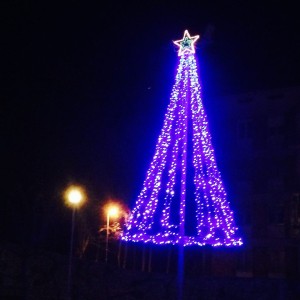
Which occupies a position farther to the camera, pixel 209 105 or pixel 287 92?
pixel 209 105

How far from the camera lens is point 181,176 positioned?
28859 millimetres

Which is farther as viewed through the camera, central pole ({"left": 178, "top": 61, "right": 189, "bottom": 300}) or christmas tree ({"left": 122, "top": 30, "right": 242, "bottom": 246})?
christmas tree ({"left": 122, "top": 30, "right": 242, "bottom": 246})

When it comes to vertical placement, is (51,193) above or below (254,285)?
above

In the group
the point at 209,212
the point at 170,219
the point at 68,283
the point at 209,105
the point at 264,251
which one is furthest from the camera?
the point at 209,105

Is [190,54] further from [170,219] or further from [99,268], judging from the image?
[99,268]

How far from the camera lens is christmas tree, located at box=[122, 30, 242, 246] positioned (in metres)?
27.5

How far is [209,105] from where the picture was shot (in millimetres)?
41188

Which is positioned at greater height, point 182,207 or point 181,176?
point 181,176

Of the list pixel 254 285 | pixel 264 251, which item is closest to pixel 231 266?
pixel 264 251

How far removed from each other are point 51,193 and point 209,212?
10253 mm

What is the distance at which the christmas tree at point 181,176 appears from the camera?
27.5 metres

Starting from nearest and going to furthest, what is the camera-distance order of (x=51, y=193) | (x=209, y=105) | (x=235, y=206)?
(x=51, y=193)
(x=235, y=206)
(x=209, y=105)

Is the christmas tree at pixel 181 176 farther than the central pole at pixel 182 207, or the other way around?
the christmas tree at pixel 181 176

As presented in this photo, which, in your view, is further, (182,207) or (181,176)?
(181,176)
